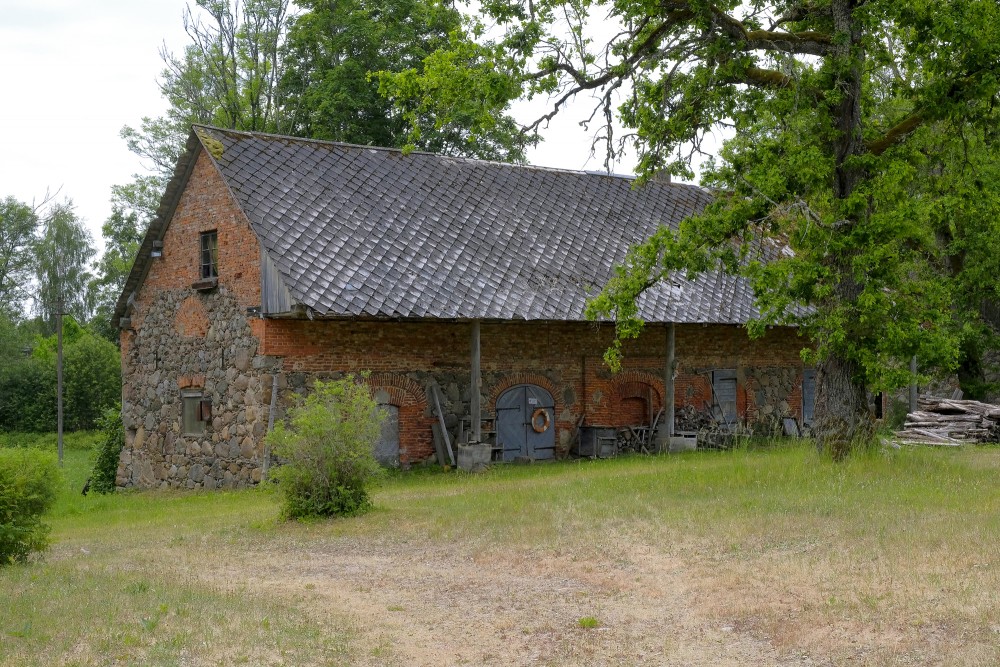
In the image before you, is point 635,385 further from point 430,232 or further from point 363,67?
point 363,67

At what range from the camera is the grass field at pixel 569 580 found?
681cm

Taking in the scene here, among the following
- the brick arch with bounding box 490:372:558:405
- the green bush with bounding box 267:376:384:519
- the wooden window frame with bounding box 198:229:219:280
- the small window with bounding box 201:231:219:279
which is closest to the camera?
the green bush with bounding box 267:376:384:519

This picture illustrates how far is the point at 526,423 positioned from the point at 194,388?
6620mm

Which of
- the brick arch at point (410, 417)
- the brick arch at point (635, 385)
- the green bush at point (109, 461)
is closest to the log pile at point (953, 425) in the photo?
the brick arch at point (635, 385)

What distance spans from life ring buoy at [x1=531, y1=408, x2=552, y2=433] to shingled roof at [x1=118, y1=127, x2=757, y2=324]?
7.75 feet

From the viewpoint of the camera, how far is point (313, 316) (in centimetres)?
1683

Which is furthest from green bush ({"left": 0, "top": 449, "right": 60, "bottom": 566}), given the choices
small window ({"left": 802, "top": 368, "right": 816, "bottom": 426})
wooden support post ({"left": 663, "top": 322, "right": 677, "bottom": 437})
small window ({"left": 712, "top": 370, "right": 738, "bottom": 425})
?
small window ({"left": 802, "top": 368, "right": 816, "bottom": 426})

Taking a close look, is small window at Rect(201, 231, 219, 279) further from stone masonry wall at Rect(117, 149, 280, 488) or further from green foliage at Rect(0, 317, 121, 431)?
green foliage at Rect(0, 317, 121, 431)

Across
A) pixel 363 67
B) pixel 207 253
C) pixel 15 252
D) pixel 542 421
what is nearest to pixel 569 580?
pixel 542 421

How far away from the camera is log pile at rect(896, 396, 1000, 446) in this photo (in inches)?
841

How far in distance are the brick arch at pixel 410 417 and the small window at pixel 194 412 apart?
3.68 m

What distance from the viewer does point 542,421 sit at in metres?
20.6

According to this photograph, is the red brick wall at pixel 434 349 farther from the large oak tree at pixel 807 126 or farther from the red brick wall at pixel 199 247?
the large oak tree at pixel 807 126

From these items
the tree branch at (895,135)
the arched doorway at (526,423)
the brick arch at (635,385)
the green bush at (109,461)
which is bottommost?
the green bush at (109,461)
